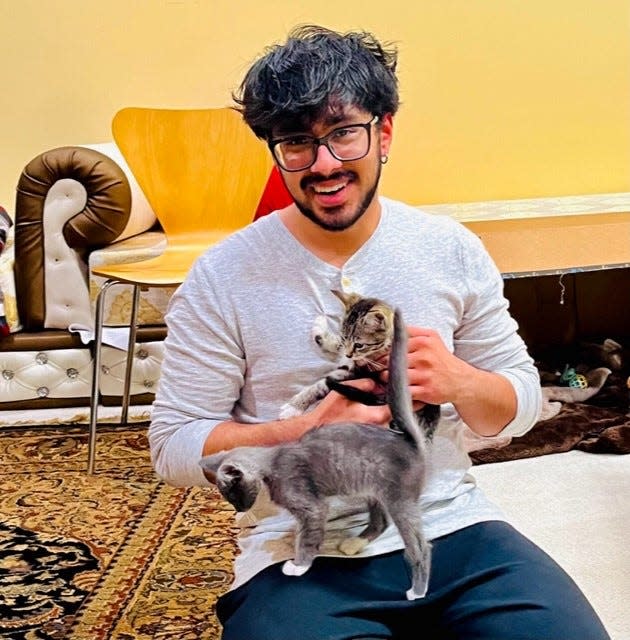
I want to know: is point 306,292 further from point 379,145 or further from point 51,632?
point 51,632

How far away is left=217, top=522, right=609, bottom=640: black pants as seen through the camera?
2.82 feet

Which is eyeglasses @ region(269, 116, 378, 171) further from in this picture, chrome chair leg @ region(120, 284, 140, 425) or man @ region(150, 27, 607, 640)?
chrome chair leg @ region(120, 284, 140, 425)

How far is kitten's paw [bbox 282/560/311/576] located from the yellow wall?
241 centimetres

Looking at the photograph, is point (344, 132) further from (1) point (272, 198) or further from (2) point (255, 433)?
(1) point (272, 198)

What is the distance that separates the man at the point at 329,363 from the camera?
2.90ft

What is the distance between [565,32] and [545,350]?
1107 mm

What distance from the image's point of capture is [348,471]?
0.84 m

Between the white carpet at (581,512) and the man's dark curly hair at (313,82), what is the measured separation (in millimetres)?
926

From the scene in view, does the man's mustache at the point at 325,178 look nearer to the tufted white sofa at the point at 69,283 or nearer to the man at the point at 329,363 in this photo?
the man at the point at 329,363

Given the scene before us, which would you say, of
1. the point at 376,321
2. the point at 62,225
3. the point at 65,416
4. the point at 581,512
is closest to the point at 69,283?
the point at 62,225

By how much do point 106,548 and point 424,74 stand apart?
2.03m

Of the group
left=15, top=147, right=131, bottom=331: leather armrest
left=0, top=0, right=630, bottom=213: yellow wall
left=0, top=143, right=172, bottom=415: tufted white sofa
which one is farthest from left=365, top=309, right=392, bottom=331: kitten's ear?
left=0, top=0, right=630, bottom=213: yellow wall

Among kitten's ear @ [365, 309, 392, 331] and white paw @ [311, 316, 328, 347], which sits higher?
kitten's ear @ [365, 309, 392, 331]

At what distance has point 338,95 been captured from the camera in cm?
90
